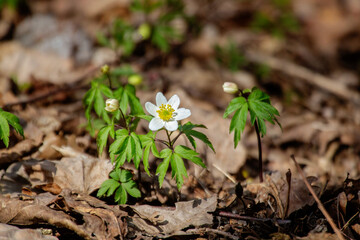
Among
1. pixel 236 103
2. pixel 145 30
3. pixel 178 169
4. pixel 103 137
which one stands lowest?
pixel 178 169

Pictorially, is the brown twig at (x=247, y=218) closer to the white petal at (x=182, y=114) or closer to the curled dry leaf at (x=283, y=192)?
the curled dry leaf at (x=283, y=192)

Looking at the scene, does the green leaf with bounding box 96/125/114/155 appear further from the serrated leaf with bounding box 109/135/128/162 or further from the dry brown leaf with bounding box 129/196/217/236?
the dry brown leaf with bounding box 129/196/217/236

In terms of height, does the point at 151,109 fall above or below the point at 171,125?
above

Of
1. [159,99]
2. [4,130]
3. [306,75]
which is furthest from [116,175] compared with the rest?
[306,75]

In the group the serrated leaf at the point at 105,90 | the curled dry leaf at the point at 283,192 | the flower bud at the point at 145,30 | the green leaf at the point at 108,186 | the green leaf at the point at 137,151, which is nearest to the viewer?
the green leaf at the point at 137,151

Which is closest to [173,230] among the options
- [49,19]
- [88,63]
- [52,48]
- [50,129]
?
[50,129]

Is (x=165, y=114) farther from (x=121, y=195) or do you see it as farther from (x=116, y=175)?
(x=121, y=195)

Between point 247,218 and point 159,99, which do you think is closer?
point 247,218

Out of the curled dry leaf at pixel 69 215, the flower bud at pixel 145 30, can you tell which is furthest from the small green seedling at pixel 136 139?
the flower bud at pixel 145 30
